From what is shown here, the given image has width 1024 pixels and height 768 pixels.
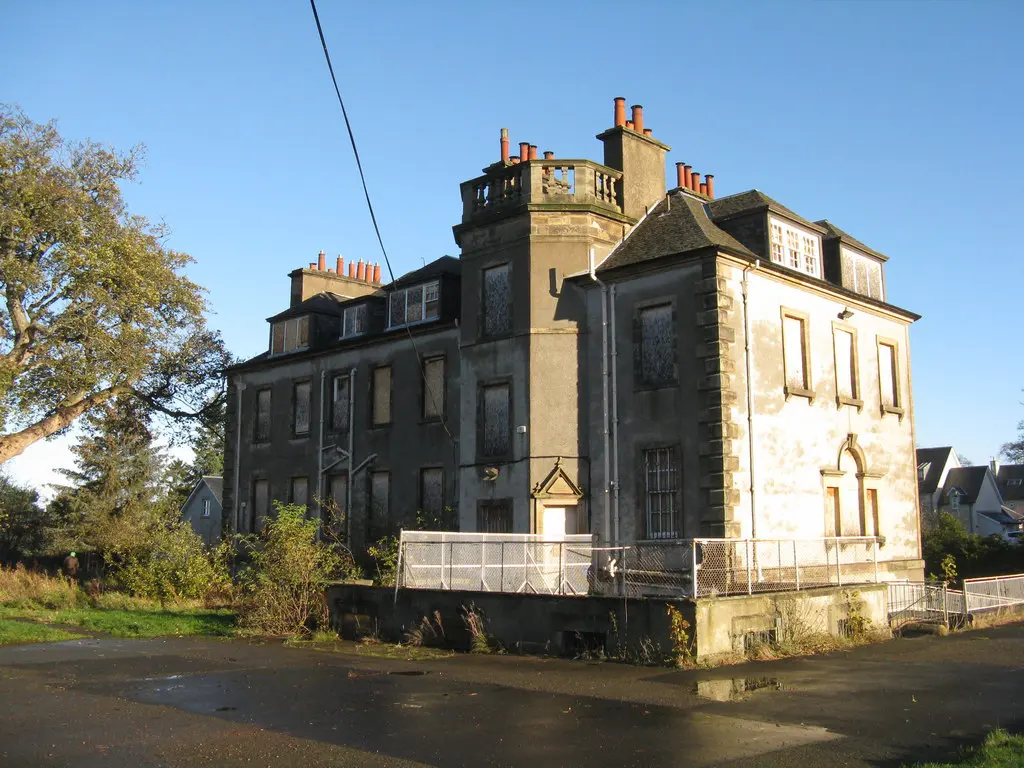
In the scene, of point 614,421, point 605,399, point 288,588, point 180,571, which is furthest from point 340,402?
point 614,421

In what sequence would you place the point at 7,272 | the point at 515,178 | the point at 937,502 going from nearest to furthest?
the point at 515,178
the point at 7,272
the point at 937,502

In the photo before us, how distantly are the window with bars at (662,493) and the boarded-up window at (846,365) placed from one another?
573 centimetres

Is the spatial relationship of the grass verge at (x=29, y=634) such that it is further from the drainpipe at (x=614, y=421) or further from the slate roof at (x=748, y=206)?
the slate roof at (x=748, y=206)

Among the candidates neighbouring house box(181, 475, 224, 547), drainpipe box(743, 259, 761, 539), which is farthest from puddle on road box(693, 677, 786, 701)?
neighbouring house box(181, 475, 224, 547)

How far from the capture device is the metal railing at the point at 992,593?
2244 cm

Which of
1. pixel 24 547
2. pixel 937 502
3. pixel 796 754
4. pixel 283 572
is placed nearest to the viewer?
pixel 796 754

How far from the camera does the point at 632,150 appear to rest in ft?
82.0

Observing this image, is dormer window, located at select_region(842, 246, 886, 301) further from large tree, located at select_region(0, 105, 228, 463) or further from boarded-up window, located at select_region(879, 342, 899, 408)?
large tree, located at select_region(0, 105, 228, 463)

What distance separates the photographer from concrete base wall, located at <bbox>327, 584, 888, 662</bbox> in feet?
50.0

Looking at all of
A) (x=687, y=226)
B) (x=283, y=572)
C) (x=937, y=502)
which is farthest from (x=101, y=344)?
(x=937, y=502)

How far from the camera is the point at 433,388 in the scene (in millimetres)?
28000

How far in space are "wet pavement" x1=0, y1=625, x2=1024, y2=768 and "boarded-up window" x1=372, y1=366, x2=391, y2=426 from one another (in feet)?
42.6

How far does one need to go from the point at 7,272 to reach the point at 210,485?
35.2 metres

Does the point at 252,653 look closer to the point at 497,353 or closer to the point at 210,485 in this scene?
the point at 497,353
